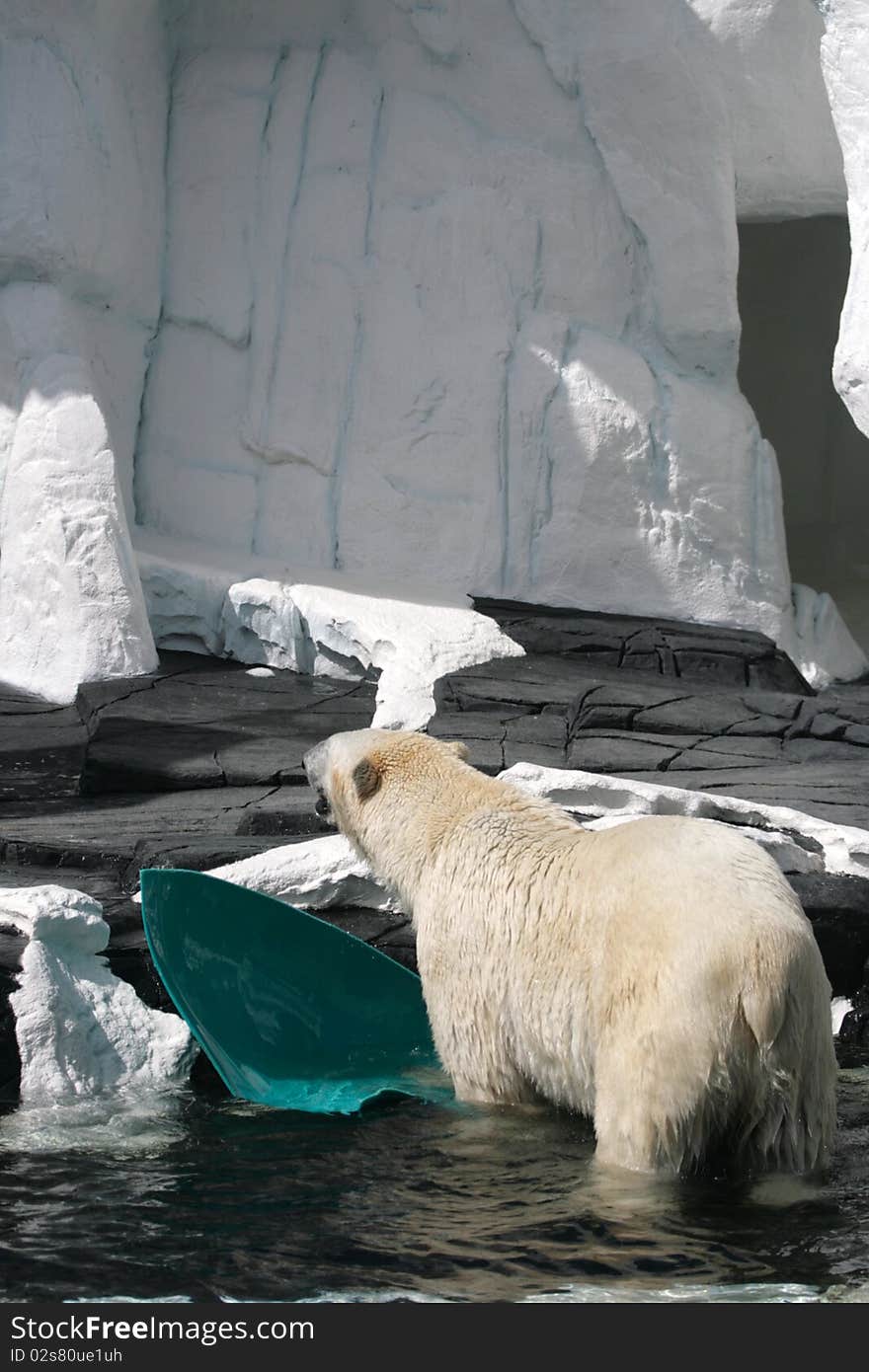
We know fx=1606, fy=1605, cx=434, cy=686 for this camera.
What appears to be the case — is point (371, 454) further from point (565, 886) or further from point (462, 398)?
point (565, 886)

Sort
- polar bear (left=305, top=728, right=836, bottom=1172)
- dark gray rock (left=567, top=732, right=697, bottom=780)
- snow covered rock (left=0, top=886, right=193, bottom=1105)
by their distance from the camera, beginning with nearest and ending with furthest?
1. polar bear (left=305, top=728, right=836, bottom=1172)
2. snow covered rock (left=0, top=886, right=193, bottom=1105)
3. dark gray rock (left=567, top=732, right=697, bottom=780)

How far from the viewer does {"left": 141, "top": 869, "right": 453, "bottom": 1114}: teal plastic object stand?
13.8 ft

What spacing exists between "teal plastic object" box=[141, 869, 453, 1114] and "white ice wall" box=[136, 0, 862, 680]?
15.0 ft

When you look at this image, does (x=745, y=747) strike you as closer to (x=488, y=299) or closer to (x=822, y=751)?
(x=822, y=751)

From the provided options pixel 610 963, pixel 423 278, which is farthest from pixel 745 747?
pixel 610 963

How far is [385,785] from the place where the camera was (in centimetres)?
402

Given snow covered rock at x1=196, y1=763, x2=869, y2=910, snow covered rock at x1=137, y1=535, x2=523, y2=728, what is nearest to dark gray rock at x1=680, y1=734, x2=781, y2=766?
snow covered rock at x1=196, y1=763, x2=869, y2=910

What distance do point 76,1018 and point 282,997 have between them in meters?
0.55

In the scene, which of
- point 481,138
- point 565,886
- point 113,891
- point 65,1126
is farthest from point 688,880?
point 481,138

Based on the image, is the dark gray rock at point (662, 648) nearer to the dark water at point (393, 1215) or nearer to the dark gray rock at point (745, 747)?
the dark gray rock at point (745, 747)

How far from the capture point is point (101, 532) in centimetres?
809

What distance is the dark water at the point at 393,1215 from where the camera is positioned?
2.88 m

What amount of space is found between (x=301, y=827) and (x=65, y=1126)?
170 centimetres

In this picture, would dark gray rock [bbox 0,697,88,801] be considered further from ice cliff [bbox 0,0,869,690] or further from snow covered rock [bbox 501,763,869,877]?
snow covered rock [bbox 501,763,869,877]
